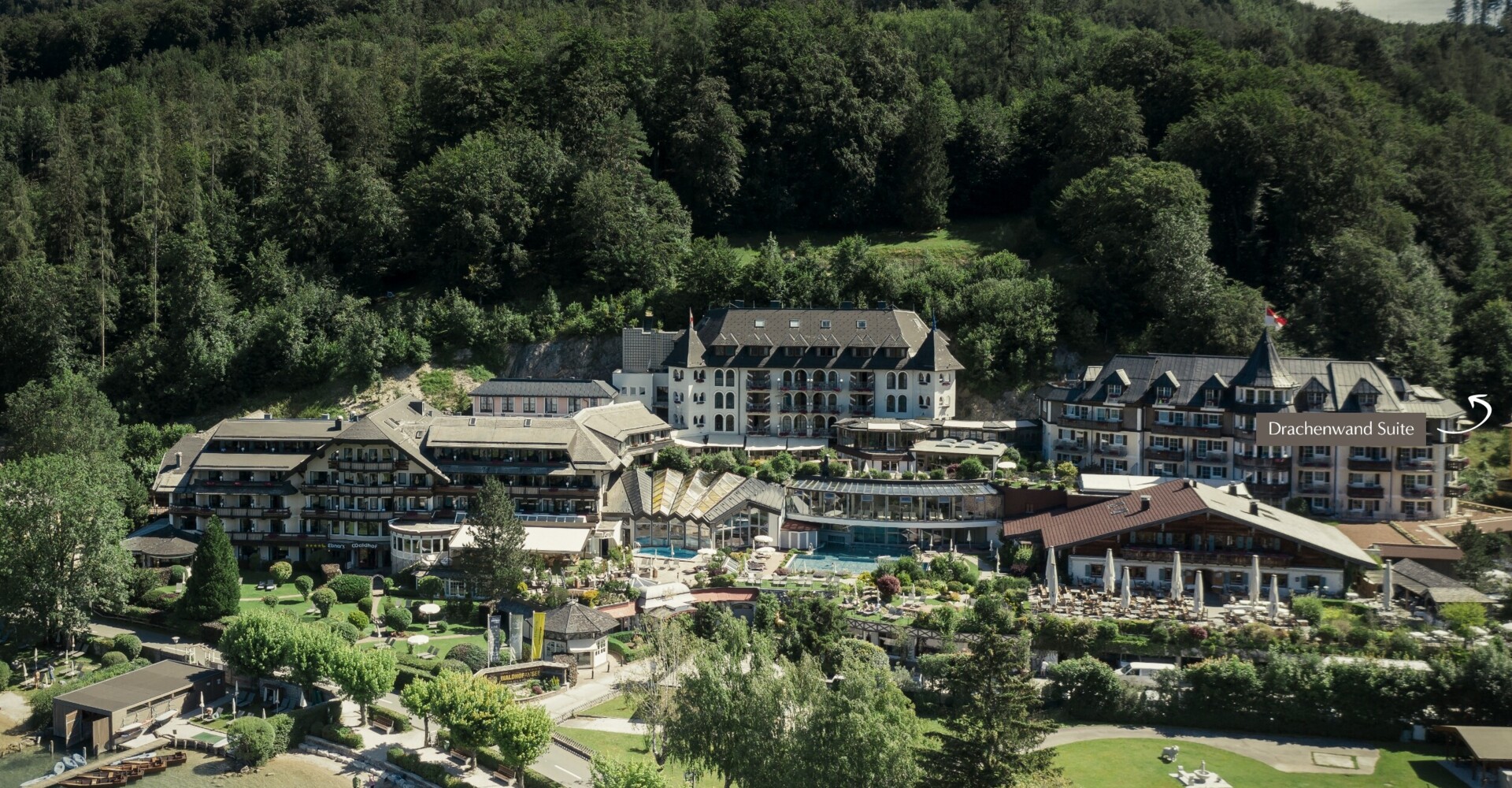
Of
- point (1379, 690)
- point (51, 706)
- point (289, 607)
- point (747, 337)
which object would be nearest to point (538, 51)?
point (747, 337)

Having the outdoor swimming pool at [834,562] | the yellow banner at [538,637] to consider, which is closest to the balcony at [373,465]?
the yellow banner at [538,637]

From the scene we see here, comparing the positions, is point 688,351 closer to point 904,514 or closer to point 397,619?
point 904,514

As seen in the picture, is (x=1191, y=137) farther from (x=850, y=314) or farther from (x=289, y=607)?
(x=289, y=607)

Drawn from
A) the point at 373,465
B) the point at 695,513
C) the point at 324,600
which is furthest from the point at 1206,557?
the point at 373,465

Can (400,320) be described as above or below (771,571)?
above

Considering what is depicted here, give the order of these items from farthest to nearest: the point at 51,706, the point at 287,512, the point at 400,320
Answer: the point at 400,320 → the point at 287,512 → the point at 51,706

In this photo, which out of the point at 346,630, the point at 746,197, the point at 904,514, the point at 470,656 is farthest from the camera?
the point at 746,197

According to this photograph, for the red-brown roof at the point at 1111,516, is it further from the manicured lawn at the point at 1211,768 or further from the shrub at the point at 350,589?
the shrub at the point at 350,589
